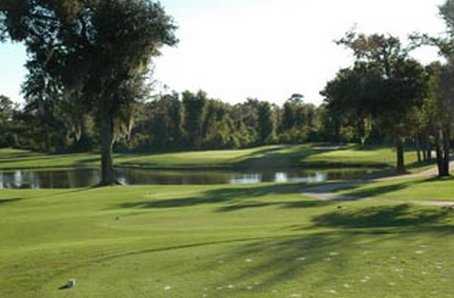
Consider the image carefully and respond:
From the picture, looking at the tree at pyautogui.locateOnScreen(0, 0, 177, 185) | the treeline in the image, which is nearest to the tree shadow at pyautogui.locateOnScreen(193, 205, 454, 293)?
the tree at pyautogui.locateOnScreen(0, 0, 177, 185)

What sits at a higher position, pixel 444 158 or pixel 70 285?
pixel 444 158

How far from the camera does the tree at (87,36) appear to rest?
1463 inches

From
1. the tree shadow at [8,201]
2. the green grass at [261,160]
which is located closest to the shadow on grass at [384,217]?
the tree shadow at [8,201]

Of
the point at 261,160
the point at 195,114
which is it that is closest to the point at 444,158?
the point at 261,160

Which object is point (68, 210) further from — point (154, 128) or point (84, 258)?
point (154, 128)

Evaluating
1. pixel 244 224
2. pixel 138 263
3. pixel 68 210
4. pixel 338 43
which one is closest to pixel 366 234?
pixel 138 263

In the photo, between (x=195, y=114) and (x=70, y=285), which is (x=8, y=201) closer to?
(x=70, y=285)

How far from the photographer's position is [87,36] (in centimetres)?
3866

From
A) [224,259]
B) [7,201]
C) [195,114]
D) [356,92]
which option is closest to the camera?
[224,259]

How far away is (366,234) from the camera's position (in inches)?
493

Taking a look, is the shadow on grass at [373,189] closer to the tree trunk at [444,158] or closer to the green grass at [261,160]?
the tree trunk at [444,158]

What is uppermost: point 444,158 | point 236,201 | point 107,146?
point 107,146

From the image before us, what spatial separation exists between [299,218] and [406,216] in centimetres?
382

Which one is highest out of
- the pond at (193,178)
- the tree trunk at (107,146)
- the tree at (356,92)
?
the tree at (356,92)
